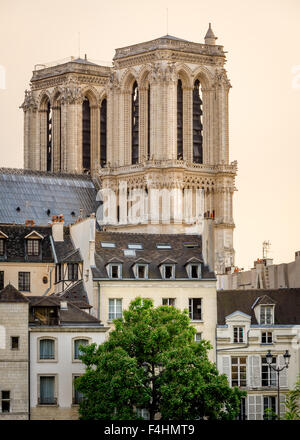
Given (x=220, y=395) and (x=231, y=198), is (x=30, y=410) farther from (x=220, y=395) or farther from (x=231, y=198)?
(x=231, y=198)

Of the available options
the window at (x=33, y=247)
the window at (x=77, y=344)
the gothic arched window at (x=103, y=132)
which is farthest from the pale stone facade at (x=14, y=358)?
the gothic arched window at (x=103, y=132)

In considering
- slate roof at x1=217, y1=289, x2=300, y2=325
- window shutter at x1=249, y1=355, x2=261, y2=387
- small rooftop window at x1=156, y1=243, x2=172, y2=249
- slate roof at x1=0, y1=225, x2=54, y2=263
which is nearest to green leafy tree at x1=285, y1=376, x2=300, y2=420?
window shutter at x1=249, y1=355, x2=261, y2=387

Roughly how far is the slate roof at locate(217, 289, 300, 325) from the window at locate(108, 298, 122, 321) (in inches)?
246

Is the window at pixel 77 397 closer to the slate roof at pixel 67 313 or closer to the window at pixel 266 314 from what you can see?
the slate roof at pixel 67 313

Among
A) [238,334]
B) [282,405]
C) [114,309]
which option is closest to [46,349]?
[114,309]

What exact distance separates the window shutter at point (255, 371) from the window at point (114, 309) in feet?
26.5

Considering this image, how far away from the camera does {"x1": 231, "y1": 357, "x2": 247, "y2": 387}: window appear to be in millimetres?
92375

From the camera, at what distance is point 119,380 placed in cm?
7862

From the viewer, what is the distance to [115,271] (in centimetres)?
9400

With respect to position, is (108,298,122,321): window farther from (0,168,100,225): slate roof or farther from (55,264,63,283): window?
(0,168,100,225): slate roof

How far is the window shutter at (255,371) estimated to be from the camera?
303 feet

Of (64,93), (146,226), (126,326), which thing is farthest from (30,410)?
(64,93)

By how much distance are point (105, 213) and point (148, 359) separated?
88897mm
